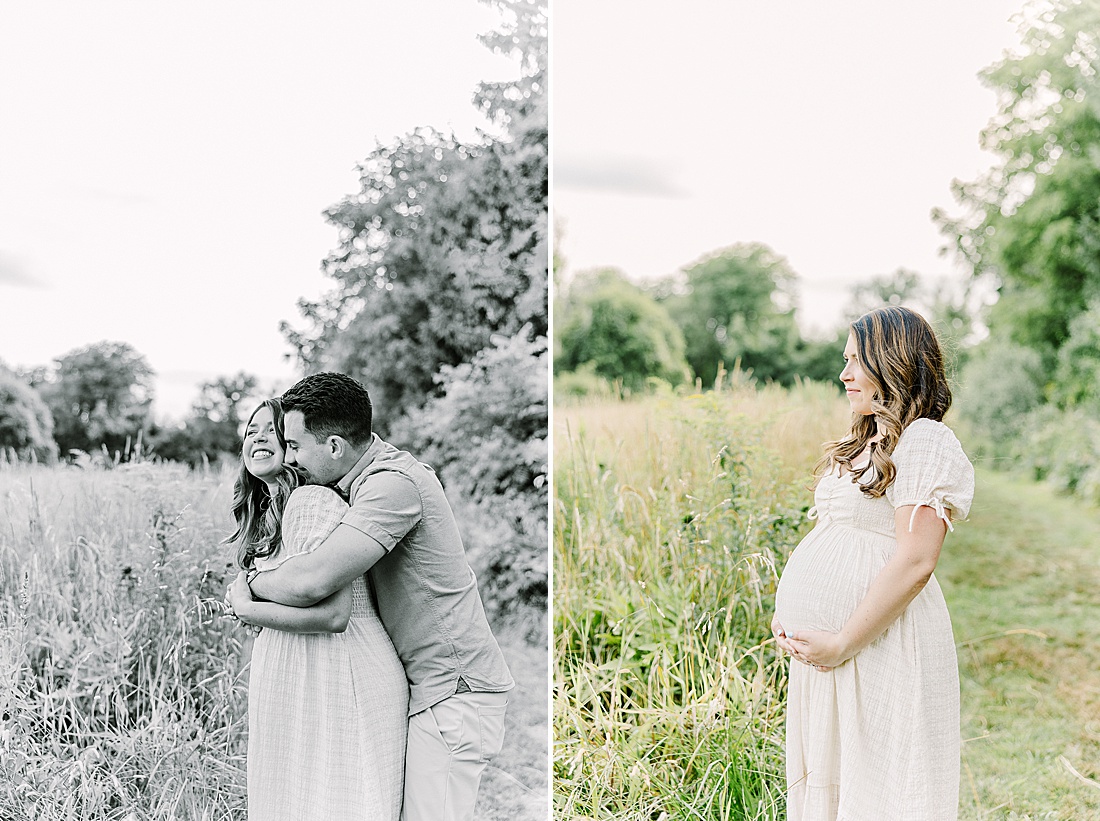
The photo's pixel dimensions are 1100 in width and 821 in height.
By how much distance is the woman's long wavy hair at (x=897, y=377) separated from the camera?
1960 mm

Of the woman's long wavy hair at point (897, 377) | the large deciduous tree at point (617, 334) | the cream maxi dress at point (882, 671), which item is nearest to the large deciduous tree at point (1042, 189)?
the large deciduous tree at point (617, 334)

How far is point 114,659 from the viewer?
104 inches

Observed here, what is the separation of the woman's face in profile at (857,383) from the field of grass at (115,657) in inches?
71.5

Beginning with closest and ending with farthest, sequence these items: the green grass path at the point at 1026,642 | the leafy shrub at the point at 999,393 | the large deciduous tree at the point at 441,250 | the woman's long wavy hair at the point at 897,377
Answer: the woman's long wavy hair at the point at 897,377
the large deciduous tree at the point at 441,250
the green grass path at the point at 1026,642
the leafy shrub at the point at 999,393

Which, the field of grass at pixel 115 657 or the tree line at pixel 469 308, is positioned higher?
the tree line at pixel 469 308

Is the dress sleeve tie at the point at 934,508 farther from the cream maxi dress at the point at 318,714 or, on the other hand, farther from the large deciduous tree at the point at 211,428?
the large deciduous tree at the point at 211,428

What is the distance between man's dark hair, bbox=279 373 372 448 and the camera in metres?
2.12

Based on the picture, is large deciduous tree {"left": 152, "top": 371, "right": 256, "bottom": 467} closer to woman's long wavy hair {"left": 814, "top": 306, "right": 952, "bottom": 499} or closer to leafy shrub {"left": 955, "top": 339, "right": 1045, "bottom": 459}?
woman's long wavy hair {"left": 814, "top": 306, "right": 952, "bottom": 499}

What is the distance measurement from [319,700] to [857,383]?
1410mm

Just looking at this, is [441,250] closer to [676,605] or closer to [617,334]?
[617,334]

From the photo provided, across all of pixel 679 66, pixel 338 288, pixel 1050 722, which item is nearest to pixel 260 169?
pixel 338 288

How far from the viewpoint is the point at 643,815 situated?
2859mm

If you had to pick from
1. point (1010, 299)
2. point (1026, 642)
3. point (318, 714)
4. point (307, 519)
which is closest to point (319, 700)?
point (318, 714)

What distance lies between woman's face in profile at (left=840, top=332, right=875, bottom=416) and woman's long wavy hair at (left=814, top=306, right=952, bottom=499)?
0.02 m
